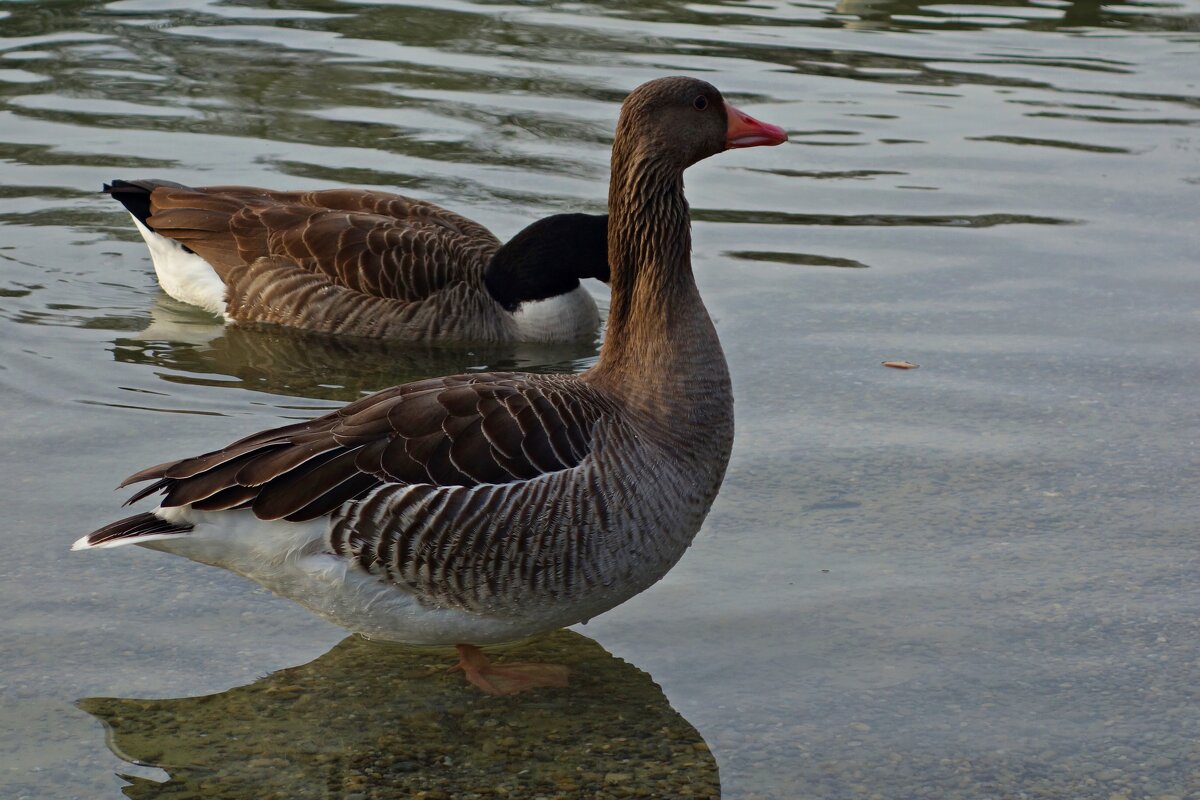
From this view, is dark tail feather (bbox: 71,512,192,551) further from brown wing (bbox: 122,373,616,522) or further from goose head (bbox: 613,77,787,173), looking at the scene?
goose head (bbox: 613,77,787,173)

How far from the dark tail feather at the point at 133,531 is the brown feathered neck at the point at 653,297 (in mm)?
1794

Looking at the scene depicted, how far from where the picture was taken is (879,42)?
17953 mm

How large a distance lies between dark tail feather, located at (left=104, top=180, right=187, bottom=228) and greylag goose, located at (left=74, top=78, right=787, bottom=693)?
5652mm

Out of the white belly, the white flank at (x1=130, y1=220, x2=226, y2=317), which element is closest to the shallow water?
the white flank at (x1=130, y1=220, x2=226, y2=317)

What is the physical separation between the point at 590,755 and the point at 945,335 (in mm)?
5187

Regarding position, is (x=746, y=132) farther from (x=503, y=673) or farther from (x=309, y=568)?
(x=309, y=568)

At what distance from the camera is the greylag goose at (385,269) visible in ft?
34.9

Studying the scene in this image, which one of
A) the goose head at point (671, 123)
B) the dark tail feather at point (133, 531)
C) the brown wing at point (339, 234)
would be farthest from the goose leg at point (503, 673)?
the brown wing at point (339, 234)

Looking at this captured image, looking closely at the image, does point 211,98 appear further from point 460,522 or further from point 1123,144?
point 460,522

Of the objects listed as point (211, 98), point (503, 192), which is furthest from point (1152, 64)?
point (211, 98)

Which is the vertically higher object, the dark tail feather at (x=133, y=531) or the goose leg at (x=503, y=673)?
the dark tail feather at (x=133, y=531)

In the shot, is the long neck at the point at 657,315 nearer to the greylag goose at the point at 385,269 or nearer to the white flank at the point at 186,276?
the greylag goose at the point at 385,269

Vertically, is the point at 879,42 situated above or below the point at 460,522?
above

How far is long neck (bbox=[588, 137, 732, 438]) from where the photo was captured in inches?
246
